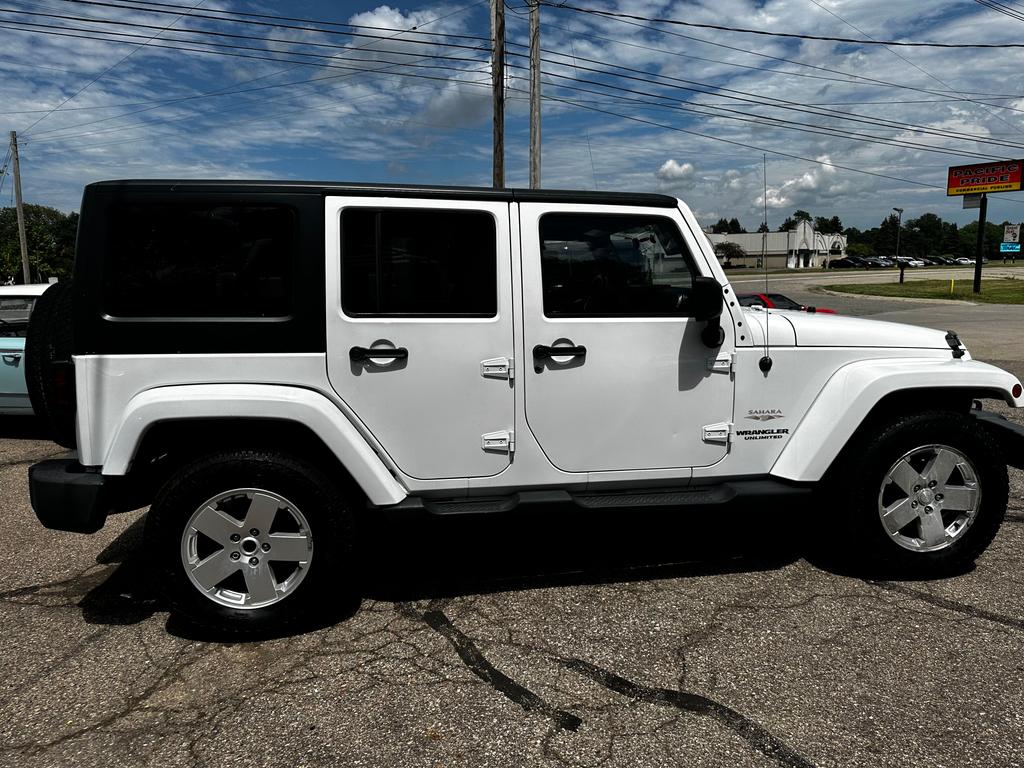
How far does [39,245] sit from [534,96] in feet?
263

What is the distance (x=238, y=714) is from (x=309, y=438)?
1130 mm

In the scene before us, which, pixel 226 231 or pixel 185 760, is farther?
pixel 226 231

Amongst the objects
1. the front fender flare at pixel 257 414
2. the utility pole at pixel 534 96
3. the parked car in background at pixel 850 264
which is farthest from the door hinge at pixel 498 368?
the parked car in background at pixel 850 264

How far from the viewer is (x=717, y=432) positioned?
365cm

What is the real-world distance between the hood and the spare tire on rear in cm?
334

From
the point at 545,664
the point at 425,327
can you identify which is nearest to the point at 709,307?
the point at 425,327

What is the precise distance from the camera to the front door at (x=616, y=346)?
346 cm

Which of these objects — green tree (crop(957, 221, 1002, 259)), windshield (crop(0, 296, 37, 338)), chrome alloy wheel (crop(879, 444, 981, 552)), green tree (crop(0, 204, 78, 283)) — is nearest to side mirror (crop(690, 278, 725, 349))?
chrome alloy wheel (crop(879, 444, 981, 552))

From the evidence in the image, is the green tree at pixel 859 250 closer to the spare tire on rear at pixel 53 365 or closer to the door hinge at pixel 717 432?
the door hinge at pixel 717 432

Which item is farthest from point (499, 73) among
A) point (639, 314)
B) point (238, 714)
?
point (238, 714)

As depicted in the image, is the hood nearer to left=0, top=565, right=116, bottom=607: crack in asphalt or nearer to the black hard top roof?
the black hard top roof

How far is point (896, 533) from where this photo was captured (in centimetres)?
379

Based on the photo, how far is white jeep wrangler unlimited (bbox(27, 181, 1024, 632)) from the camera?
10.4 ft

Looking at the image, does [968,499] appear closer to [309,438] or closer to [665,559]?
[665,559]
